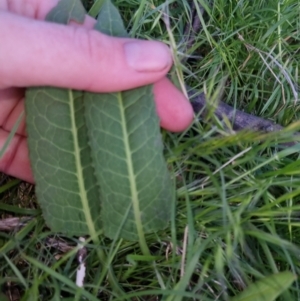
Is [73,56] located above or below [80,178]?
above

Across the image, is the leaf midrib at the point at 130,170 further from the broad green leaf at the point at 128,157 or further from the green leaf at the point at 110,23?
the green leaf at the point at 110,23

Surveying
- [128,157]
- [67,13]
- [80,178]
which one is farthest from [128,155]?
[67,13]

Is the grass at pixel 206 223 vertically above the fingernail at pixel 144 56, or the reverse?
the fingernail at pixel 144 56

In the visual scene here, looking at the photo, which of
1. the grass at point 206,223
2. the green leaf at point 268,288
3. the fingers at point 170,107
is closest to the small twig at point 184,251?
the grass at point 206,223

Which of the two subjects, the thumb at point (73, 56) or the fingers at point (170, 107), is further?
the fingers at point (170, 107)

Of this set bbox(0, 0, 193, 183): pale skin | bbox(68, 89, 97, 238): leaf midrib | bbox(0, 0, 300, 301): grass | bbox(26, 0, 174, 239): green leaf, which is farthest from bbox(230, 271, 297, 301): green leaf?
bbox(0, 0, 193, 183): pale skin

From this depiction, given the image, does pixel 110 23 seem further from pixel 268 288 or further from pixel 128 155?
pixel 268 288

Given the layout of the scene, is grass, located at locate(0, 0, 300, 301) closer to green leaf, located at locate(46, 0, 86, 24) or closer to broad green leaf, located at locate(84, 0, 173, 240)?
broad green leaf, located at locate(84, 0, 173, 240)
